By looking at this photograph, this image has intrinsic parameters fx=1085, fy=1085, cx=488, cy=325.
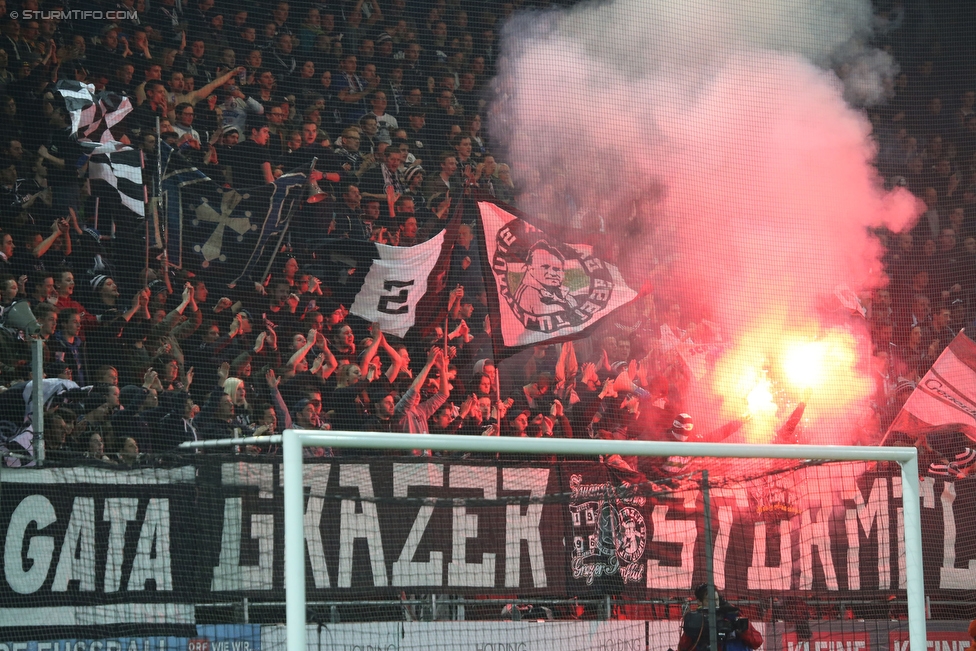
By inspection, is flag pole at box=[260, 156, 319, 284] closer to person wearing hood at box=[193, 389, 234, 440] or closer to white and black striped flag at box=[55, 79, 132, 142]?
person wearing hood at box=[193, 389, 234, 440]

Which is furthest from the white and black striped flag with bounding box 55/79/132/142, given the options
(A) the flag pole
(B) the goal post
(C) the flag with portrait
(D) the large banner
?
(B) the goal post

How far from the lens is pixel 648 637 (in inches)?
284

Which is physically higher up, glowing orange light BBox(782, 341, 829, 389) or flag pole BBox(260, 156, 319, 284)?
flag pole BBox(260, 156, 319, 284)

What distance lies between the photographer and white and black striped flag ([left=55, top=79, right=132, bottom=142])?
25.5 ft

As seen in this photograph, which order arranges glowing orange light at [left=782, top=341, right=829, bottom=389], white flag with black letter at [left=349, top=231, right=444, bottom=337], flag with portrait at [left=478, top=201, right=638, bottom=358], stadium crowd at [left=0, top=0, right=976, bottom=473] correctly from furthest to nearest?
glowing orange light at [left=782, top=341, right=829, bottom=389] → flag with portrait at [left=478, top=201, right=638, bottom=358] → white flag with black letter at [left=349, top=231, right=444, bottom=337] → stadium crowd at [left=0, top=0, right=976, bottom=473]

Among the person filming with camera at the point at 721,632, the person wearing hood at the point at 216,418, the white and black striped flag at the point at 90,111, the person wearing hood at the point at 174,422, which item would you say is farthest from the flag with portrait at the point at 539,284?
the person filming with camera at the point at 721,632

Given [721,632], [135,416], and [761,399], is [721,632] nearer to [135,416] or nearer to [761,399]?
[135,416]

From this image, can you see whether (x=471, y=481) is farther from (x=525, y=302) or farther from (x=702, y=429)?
(x=702, y=429)

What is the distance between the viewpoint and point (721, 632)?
5.78 metres

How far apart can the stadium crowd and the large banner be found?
2.06 feet

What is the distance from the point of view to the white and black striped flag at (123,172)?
775cm

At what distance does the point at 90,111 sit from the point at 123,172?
0.49 meters

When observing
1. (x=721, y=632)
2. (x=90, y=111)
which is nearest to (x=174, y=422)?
(x=90, y=111)

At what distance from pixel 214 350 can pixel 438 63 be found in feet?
11.5
